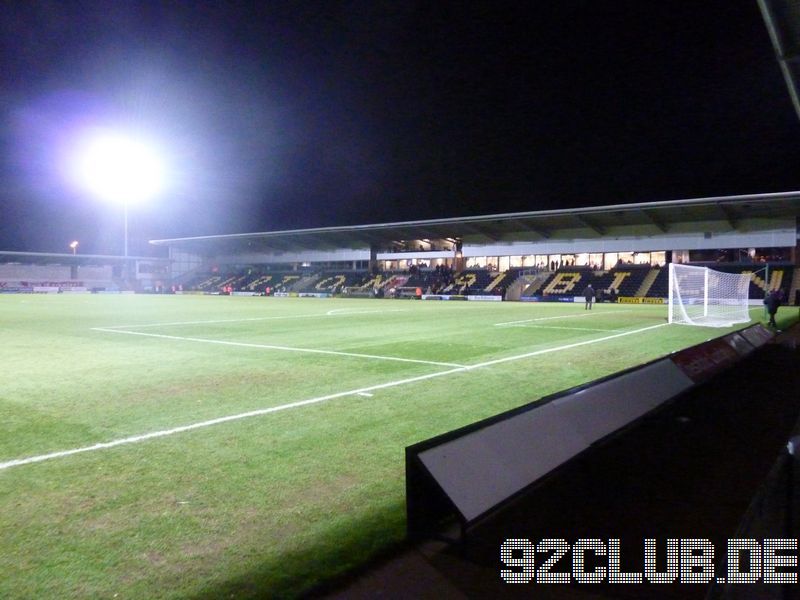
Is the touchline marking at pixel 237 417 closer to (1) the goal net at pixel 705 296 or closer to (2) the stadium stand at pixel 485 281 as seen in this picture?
(1) the goal net at pixel 705 296

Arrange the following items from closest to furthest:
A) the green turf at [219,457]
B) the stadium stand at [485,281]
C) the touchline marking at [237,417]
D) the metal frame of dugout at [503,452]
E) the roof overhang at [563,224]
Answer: the green turf at [219,457] → the metal frame of dugout at [503,452] → the touchline marking at [237,417] → the roof overhang at [563,224] → the stadium stand at [485,281]

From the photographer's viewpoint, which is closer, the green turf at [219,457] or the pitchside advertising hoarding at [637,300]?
the green turf at [219,457]

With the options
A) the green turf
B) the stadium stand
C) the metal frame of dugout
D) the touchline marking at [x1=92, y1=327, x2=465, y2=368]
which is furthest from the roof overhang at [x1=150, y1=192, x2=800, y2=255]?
the metal frame of dugout

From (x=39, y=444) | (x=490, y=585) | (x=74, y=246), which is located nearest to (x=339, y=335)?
(x=39, y=444)

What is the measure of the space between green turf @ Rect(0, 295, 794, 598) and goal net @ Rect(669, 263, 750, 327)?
10.3 m

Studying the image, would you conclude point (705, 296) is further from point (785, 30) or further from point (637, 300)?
point (637, 300)

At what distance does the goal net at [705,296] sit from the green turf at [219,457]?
33.9ft

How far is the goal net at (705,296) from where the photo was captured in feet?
68.7

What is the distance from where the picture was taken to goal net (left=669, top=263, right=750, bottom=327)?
20938 mm

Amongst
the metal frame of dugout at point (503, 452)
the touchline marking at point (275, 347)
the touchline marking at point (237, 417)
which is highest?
the metal frame of dugout at point (503, 452)

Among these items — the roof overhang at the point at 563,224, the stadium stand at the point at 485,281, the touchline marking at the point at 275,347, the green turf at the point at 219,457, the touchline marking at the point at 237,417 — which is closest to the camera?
the green turf at the point at 219,457

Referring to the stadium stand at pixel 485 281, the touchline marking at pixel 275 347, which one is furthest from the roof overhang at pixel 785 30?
the stadium stand at pixel 485 281

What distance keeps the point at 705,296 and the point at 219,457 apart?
884 inches

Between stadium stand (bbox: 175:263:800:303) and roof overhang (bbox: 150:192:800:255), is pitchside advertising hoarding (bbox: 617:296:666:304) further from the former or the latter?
roof overhang (bbox: 150:192:800:255)
